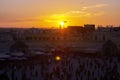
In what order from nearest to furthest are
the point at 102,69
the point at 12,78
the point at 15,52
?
1. the point at 12,78
2. the point at 102,69
3. the point at 15,52

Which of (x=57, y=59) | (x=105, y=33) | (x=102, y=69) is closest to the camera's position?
(x=102, y=69)

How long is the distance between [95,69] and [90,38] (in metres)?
45.7

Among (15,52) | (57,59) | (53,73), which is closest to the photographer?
(53,73)

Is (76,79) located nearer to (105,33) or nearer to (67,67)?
(67,67)

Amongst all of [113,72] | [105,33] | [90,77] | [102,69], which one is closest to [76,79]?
[90,77]

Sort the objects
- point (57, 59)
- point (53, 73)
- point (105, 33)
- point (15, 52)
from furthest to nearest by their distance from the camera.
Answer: point (105, 33), point (15, 52), point (57, 59), point (53, 73)

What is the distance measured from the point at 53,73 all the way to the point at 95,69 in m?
5.68

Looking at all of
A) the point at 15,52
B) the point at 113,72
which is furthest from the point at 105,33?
the point at 113,72

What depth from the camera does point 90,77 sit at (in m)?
30.1

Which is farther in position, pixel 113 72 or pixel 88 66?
pixel 88 66

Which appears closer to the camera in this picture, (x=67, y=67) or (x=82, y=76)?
(x=82, y=76)

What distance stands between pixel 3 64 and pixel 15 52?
8878 mm

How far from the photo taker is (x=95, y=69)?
35281 millimetres

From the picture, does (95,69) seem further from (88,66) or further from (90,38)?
(90,38)
